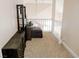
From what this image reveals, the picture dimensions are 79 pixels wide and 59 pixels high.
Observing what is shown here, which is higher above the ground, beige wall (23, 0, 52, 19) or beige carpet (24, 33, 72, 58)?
beige wall (23, 0, 52, 19)

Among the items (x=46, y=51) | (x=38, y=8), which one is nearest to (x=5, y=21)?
(x=46, y=51)

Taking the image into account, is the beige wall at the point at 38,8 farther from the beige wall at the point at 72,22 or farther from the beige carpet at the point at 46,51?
the beige carpet at the point at 46,51

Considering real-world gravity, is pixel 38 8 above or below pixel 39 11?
above

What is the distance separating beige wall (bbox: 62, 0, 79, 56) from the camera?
2.97 metres

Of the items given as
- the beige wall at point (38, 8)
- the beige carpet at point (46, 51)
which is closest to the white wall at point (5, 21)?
the beige carpet at point (46, 51)

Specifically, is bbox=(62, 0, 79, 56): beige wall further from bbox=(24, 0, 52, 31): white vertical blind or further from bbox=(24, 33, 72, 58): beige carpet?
bbox=(24, 0, 52, 31): white vertical blind

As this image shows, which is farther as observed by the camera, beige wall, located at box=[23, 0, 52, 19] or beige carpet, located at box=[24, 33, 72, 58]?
beige wall, located at box=[23, 0, 52, 19]

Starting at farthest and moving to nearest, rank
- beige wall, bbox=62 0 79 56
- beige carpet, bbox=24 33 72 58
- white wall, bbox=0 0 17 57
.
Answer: beige carpet, bbox=24 33 72 58, beige wall, bbox=62 0 79 56, white wall, bbox=0 0 17 57

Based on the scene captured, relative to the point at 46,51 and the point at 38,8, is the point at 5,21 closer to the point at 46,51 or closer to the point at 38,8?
the point at 46,51

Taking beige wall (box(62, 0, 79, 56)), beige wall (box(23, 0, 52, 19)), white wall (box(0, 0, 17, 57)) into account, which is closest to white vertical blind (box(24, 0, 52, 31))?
beige wall (box(23, 0, 52, 19))

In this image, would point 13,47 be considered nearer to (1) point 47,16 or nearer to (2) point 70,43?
(2) point 70,43

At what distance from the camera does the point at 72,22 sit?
3.25m

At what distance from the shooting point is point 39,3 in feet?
18.7

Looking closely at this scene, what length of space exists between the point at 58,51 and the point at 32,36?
5.72 ft
